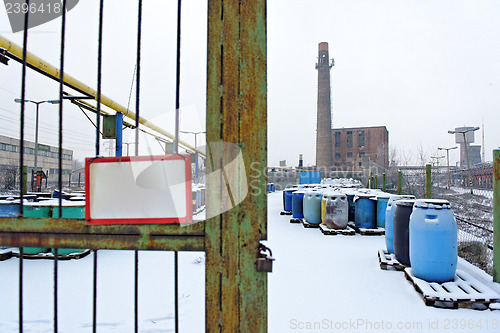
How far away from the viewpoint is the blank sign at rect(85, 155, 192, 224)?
3.70 feet

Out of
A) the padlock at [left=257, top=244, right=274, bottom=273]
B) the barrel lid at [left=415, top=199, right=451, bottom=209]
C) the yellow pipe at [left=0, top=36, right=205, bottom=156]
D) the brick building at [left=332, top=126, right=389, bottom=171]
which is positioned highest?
the brick building at [left=332, top=126, right=389, bottom=171]

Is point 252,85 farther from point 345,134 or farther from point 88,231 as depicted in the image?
point 345,134

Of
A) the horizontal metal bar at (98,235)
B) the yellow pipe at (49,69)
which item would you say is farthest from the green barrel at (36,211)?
the horizontal metal bar at (98,235)

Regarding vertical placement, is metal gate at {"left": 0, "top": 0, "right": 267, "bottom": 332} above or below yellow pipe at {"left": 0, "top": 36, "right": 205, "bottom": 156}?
below

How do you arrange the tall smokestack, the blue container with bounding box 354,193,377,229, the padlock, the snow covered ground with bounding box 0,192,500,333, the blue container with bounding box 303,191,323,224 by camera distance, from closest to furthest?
the padlock → the snow covered ground with bounding box 0,192,500,333 → the blue container with bounding box 354,193,377,229 → the blue container with bounding box 303,191,323,224 → the tall smokestack

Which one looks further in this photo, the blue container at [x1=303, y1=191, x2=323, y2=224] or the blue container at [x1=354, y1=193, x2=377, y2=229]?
the blue container at [x1=303, y1=191, x2=323, y2=224]

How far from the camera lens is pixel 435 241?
379 cm

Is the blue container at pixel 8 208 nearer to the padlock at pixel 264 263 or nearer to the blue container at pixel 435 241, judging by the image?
the padlock at pixel 264 263

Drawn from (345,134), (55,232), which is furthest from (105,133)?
(345,134)

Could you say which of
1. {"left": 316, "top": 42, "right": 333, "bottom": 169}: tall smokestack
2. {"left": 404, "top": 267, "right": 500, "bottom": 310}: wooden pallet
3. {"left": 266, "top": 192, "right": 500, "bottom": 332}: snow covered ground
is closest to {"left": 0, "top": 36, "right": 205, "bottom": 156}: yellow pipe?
{"left": 266, "top": 192, "right": 500, "bottom": 332}: snow covered ground

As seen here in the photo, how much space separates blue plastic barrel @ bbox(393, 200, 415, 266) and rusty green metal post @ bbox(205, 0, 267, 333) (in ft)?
13.8

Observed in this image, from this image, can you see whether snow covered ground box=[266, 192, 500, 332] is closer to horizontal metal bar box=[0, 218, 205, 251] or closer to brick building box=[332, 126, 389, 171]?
horizontal metal bar box=[0, 218, 205, 251]

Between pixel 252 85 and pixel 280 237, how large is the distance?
6347mm

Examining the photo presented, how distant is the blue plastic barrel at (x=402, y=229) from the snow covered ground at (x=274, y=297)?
311mm
